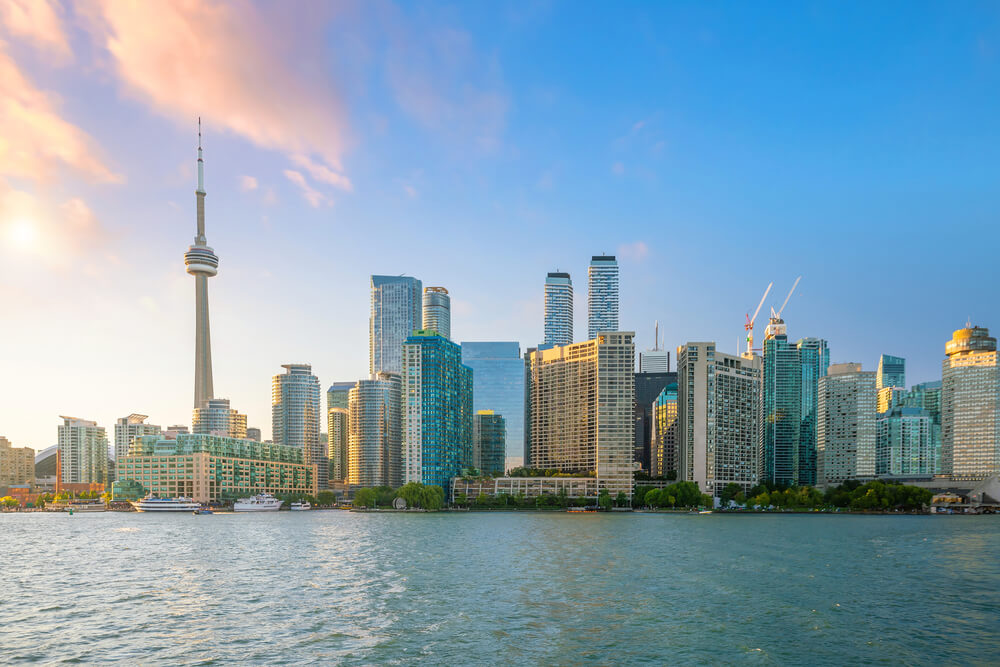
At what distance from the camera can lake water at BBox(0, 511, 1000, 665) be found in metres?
49.1

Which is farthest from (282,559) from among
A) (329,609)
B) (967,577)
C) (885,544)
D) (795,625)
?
(885,544)

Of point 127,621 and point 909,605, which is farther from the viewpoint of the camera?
point 909,605

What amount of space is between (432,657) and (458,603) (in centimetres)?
1914

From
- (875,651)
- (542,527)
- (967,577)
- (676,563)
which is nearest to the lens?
(875,651)

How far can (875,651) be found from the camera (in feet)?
165

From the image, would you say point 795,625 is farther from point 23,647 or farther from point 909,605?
point 23,647

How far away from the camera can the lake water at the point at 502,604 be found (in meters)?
49.1

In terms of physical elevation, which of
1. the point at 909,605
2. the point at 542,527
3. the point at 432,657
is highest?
the point at 432,657

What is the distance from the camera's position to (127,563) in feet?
322

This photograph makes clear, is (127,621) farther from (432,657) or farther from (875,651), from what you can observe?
(875,651)

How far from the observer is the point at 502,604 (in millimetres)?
65000

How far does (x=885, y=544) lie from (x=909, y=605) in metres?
70.5

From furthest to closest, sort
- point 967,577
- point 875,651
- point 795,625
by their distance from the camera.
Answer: point 967,577 < point 795,625 < point 875,651

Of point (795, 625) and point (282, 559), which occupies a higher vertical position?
point (795, 625)
